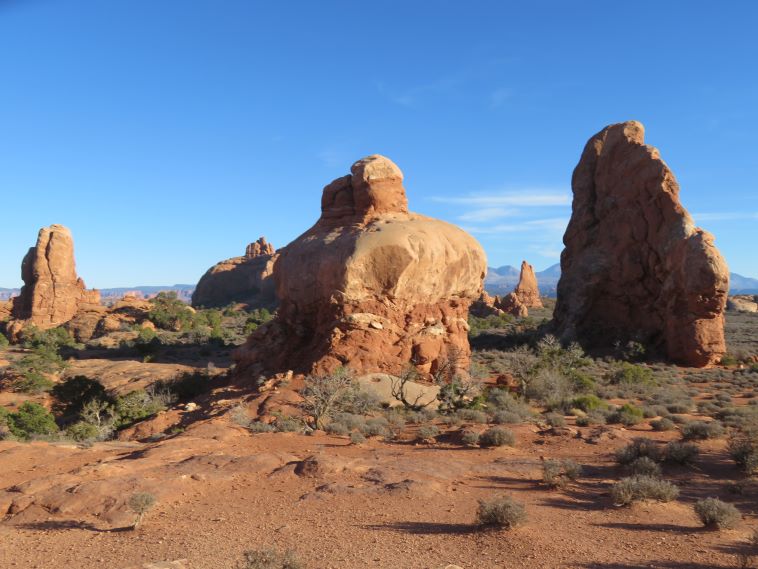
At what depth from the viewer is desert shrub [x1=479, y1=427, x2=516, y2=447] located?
1205cm

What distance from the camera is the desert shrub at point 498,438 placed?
39.5 ft

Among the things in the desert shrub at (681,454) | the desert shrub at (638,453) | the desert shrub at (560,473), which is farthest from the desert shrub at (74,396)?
the desert shrub at (681,454)

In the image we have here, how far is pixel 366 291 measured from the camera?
19922mm

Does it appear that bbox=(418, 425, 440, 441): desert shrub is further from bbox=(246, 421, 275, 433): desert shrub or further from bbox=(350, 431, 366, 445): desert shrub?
bbox=(246, 421, 275, 433): desert shrub

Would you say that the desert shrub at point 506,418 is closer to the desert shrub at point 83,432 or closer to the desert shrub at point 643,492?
the desert shrub at point 643,492

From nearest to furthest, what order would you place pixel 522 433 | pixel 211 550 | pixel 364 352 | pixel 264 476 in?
1. pixel 211 550
2. pixel 264 476
3. pixel 522 433
4. pixel 364 352

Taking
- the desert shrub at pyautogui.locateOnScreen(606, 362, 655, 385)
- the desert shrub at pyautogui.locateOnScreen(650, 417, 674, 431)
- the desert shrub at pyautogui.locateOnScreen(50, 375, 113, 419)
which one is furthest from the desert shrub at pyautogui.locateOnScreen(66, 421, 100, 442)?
the desert shrub at pyautogui.locateOnScreen(606, 362, 655, 385)

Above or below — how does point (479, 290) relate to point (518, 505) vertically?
above

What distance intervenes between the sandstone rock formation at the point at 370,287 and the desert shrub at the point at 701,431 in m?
9.52

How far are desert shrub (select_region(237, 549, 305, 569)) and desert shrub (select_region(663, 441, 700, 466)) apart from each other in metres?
7.73

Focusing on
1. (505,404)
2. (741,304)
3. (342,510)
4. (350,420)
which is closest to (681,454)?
(342,510)

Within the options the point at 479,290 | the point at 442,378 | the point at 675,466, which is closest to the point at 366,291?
the point at 442,378

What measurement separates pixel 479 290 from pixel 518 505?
16676mm

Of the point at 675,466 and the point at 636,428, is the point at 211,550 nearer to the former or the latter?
the point at 675,466
